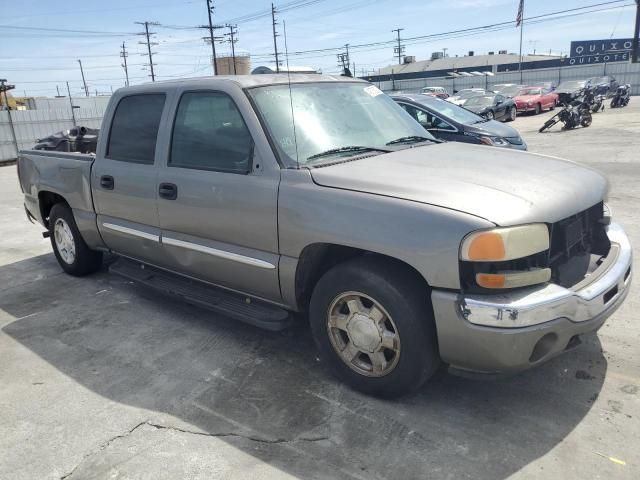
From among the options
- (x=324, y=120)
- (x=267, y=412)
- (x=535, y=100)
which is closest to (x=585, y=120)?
(x=535, y=100)

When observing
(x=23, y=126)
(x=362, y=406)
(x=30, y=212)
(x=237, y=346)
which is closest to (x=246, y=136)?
(x=237, y=346)

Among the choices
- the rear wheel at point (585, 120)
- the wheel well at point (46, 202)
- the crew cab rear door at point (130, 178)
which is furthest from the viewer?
the rear wheel at point (585, 120)

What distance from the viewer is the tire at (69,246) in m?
5.34

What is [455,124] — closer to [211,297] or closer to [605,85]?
[211,297]

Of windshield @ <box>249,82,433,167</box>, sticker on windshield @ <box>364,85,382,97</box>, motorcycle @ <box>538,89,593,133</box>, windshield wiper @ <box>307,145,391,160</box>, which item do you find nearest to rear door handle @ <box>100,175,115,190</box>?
windshield @ <box>249,82,433,167</box>

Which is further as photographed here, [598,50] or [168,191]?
[598,50]

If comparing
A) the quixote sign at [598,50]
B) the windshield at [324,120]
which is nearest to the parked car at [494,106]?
the windshield at [324,120]

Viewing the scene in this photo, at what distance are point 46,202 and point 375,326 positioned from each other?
438cm

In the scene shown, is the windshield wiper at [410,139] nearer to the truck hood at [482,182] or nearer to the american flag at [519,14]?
the truck hood at [482,182]

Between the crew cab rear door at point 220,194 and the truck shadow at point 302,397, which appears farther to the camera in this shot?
the crew cab rear door at point 220,194

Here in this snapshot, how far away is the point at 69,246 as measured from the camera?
18.2 ft

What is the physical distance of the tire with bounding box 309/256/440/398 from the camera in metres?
2.80

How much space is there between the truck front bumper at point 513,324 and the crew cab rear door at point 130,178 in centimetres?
246

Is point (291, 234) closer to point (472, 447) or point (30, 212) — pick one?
point (472, 447)
